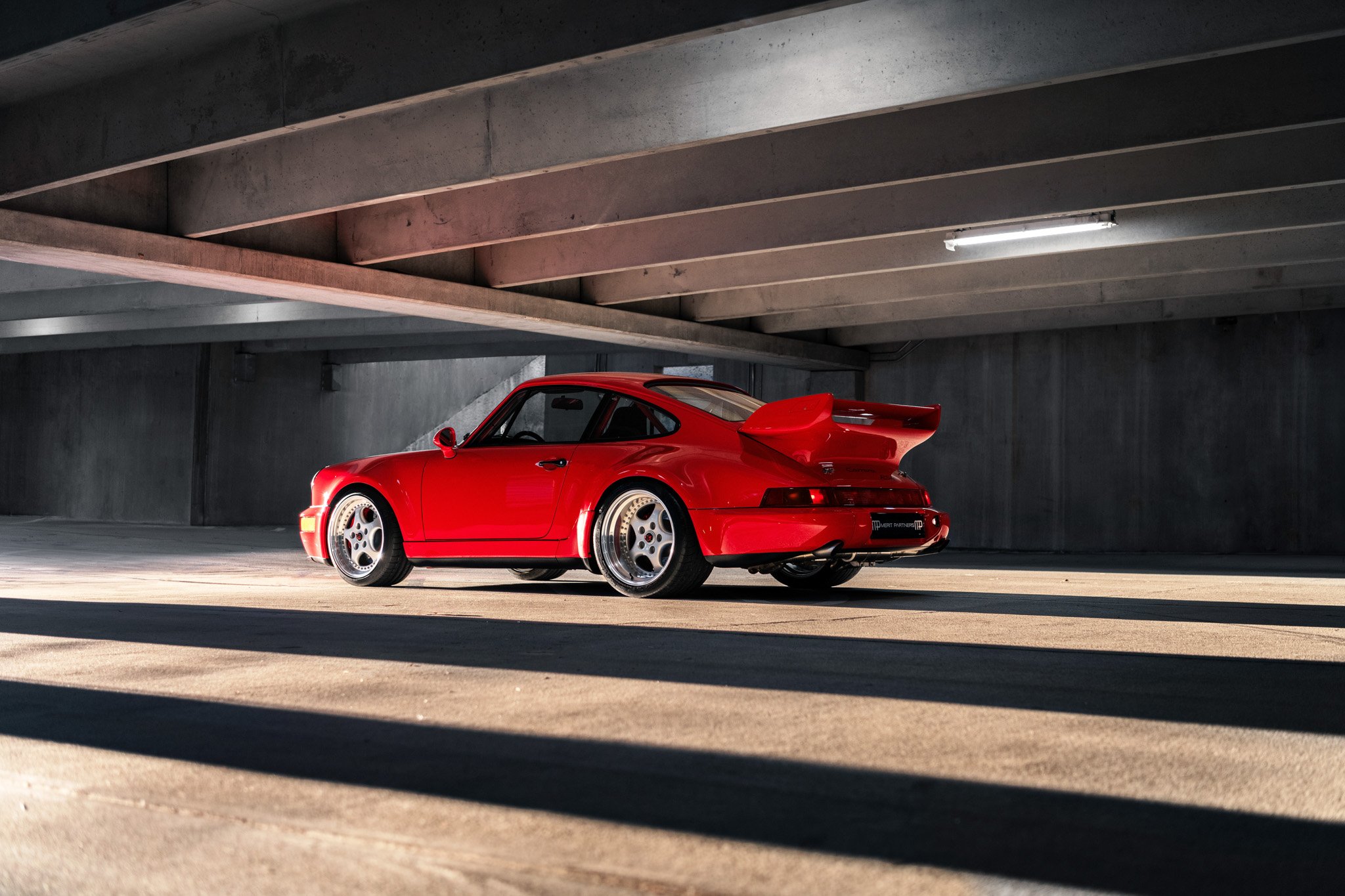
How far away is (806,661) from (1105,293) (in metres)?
14.4

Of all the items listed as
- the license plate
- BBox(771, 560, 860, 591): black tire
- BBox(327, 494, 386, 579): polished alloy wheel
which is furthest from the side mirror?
the license plate

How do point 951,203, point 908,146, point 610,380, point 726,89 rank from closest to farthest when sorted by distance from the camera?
1. point 610,380
2. point 726,89
3. point 908,146
4. point 951,203

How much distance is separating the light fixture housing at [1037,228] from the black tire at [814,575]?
5.36 metres

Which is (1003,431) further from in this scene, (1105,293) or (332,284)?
(332,284)

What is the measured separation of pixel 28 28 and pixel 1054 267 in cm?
1200

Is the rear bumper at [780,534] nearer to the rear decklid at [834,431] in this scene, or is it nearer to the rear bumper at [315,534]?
the rear decklid at [834,431]

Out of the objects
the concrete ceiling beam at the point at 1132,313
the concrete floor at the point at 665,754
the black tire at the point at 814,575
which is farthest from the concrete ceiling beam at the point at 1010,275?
the concrete floor at the point at 665,754

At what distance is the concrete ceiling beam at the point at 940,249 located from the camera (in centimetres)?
1229

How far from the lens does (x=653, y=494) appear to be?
7410mm

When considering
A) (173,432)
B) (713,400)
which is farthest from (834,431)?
(173,432)

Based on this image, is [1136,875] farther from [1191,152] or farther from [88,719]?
[1191,152]

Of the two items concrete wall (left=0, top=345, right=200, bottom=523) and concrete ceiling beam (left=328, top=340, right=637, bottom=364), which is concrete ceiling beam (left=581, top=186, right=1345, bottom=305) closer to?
concrete ceiling beam (left=328, top=340, right=637, bottom=364)

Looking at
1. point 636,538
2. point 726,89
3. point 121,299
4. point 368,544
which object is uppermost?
point 726,89

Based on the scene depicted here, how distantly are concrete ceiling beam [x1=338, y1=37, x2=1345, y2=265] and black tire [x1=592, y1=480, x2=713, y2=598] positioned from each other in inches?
158
